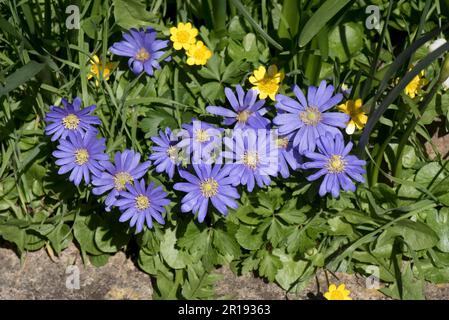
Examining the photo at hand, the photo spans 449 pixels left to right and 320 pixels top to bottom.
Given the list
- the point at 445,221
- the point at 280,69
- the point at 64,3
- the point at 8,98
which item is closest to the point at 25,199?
the point at 8,98

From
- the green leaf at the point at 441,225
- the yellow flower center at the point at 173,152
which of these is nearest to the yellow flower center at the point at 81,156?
the yellow flower center at the point at 173,152

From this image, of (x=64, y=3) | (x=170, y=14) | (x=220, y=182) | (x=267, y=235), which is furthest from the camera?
(x=170, y=14)

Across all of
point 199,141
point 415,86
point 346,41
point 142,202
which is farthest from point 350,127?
point 142,202

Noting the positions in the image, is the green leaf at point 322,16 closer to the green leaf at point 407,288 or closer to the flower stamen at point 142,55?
Answer: the flower stamen at point 142,55

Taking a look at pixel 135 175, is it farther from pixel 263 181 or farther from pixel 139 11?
pixel 139 11

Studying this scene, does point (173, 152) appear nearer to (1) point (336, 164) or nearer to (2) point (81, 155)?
(2) point (81, 155)

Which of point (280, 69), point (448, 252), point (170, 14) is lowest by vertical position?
point (448, 252)

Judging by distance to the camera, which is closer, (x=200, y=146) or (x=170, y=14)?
(x=200, y=146)
